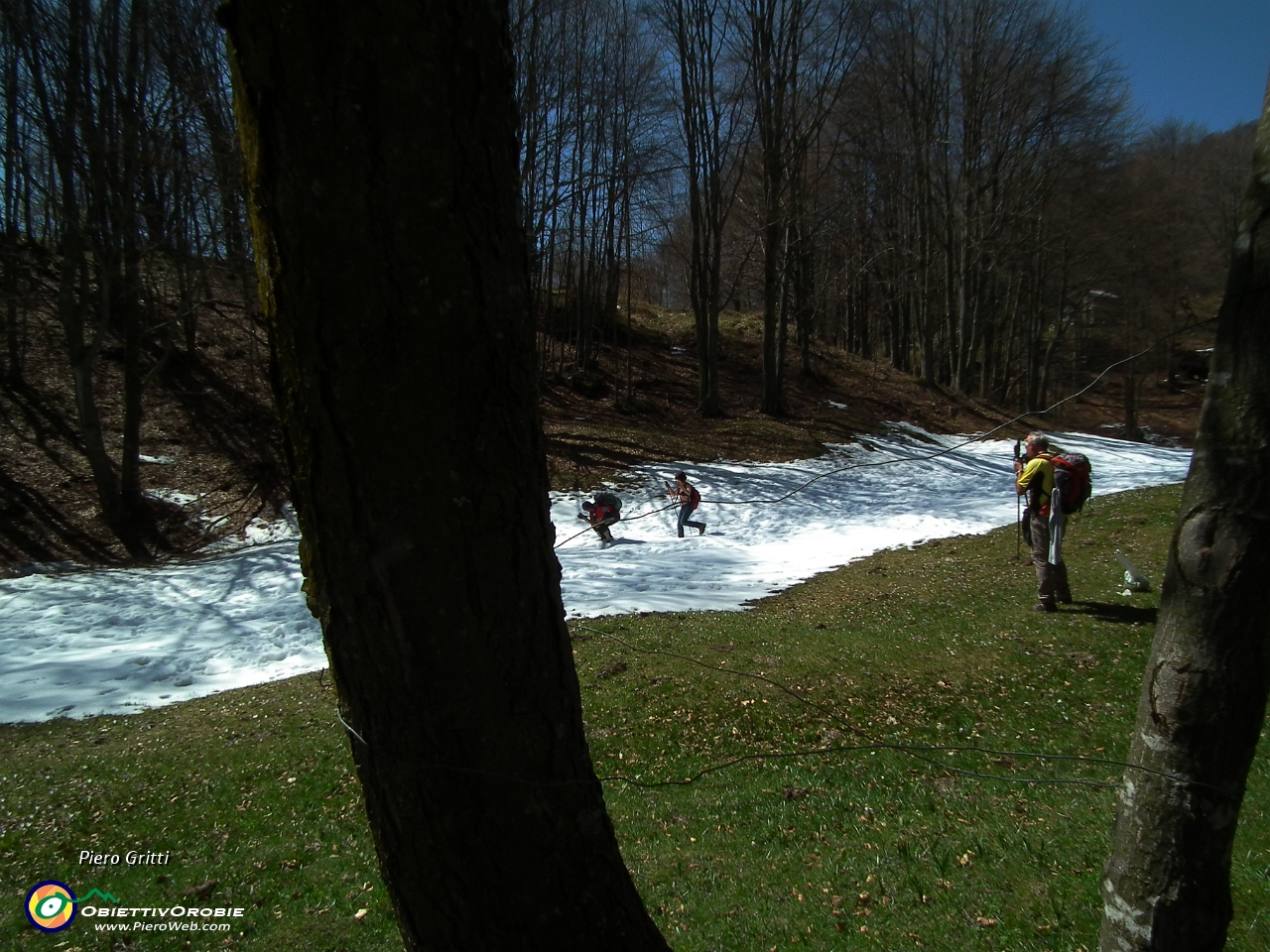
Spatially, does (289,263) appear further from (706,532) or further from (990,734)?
(706,532)

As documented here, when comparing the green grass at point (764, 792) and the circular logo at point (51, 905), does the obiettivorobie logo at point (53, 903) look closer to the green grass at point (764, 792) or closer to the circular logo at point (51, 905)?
the circular logo at point (51, 905)

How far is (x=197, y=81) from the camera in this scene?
55.2 ft

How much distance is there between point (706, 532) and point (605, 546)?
2.72 metres

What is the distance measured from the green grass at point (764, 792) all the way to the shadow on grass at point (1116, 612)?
57 millimetres

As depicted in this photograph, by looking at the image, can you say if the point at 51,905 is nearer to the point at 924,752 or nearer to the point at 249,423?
the point at 924,752

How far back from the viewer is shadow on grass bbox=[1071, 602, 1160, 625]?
9461mm

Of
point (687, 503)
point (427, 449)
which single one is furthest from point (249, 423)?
point (427, 449)

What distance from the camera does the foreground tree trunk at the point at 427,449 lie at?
5.39 feet

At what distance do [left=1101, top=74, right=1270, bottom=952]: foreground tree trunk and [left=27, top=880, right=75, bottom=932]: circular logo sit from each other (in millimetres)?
5237

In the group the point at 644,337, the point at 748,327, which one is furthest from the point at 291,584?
the point at 748,327

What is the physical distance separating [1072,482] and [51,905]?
10380mm

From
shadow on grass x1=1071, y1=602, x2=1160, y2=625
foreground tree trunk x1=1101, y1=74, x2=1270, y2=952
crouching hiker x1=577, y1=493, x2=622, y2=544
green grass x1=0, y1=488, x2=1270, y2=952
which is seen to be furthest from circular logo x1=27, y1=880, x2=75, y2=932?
crouching hiker x1=577, y1=493, x2=622, y2=544

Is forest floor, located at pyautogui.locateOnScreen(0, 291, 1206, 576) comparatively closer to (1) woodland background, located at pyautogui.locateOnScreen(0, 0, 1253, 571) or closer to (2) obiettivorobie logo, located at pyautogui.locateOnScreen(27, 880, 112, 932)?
(1) woodland background, located at pyautogui.locateOnScreen(0, 0, 1253, 571)

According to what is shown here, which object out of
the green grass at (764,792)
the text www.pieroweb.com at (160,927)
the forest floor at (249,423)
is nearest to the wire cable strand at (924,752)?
the green grass at (764,792)
